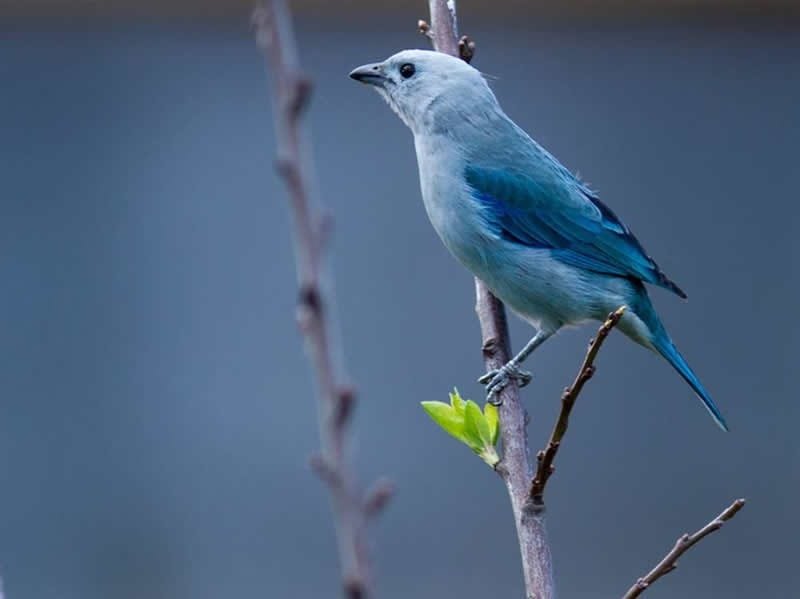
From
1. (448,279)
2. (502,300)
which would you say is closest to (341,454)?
(502,300)

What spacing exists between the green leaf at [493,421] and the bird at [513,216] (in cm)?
104

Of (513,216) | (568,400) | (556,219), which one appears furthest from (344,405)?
(556,219)

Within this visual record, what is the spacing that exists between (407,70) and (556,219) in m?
0.55

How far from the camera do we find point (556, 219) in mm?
3332

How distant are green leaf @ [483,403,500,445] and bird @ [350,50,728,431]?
1.04m

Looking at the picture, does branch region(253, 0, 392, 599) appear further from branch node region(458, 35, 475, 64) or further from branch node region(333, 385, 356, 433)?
branch node region(458, 35, 475, 64)

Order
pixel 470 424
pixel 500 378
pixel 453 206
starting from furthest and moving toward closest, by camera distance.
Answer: pixel 453 206
pixel 500 378
pixel 470 424

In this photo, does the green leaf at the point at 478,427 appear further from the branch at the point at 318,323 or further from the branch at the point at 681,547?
the branch at the point at 318,323

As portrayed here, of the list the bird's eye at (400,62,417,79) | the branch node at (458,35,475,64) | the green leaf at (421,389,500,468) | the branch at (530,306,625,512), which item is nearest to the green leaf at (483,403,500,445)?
the green leaf at (421,389,500,468)

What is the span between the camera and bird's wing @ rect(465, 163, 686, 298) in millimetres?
3232

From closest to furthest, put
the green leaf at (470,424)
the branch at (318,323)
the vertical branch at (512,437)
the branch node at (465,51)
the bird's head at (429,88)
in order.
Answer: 1. the branch at (318,323)
2. the vertical branch at (512,437)
3. the green leaf at (470,424)
4. the branch node at (465,51)
5. the bird's head at (429,88)

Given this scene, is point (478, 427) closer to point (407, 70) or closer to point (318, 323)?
point (318, 323)

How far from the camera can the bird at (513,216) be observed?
3127mm

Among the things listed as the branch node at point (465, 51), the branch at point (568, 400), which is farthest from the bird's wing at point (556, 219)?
the branch at point (568, 400)
